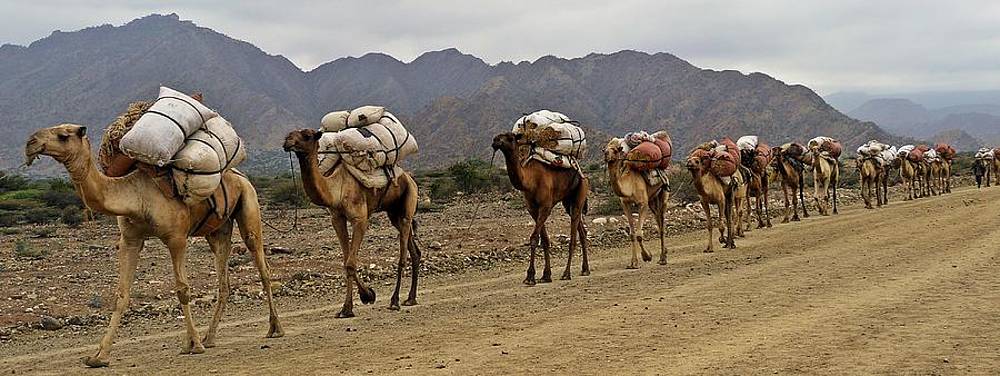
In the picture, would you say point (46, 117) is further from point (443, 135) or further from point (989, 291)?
point (989, 291)

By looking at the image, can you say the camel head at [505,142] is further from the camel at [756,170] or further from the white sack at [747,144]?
the white sack at [747,144]

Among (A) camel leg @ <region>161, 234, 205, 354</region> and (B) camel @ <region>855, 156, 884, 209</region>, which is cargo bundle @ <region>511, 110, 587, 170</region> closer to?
(A) camel leg @ <region>161, 234, 205, 354</region>

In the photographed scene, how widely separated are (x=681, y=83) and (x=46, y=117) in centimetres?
9091

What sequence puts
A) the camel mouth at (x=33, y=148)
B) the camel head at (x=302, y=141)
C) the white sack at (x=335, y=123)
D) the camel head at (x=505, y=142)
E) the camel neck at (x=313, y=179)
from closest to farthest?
the camel mouth at (x=33, y=148)
the camel head at (x=302, y=141)
the camel neck at (x=313, y=179)
the white sack at (x=335, y=123)
the camel head at (x=505, y=142)

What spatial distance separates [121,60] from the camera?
506ft

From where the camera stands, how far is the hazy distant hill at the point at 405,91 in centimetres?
12031

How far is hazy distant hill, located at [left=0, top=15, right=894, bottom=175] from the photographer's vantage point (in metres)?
120

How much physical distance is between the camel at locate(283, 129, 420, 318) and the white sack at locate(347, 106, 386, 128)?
727 mm

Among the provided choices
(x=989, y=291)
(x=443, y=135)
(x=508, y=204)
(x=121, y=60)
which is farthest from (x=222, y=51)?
(x=989, y=291)

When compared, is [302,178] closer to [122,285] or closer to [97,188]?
[122,285]

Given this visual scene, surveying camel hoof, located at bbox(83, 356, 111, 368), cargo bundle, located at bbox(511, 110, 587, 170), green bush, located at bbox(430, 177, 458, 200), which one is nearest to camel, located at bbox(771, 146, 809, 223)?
cargo bundle, located at bbox(511, 110, 587, 170)

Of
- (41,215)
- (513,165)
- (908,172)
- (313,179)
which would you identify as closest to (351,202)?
(313,179)

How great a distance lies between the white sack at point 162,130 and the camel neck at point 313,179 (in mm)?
1805

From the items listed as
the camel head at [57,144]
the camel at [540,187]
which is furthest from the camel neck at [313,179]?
the camel at [540,187]
